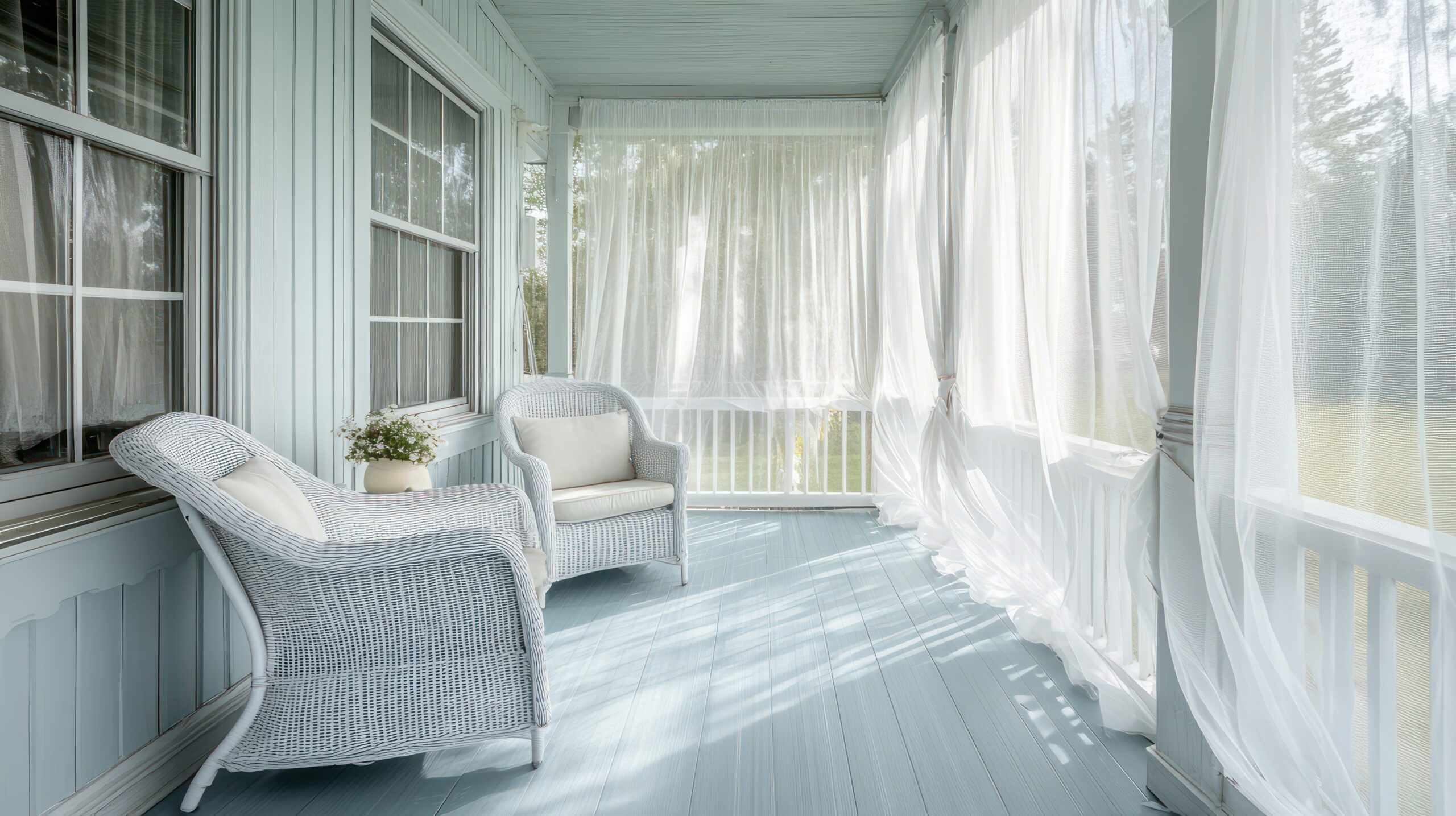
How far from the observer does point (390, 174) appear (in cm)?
318

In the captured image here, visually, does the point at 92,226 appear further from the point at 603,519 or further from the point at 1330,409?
the point at 1330,409

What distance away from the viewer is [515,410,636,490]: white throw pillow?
378cm

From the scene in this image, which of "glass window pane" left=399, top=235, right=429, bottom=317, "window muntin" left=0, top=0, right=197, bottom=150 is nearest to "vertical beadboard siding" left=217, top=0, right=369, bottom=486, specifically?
"window muntin" left=0, top=0, right=197, bottom=150

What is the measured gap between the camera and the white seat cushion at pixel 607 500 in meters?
3.52

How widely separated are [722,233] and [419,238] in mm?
2153

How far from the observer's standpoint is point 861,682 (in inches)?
103

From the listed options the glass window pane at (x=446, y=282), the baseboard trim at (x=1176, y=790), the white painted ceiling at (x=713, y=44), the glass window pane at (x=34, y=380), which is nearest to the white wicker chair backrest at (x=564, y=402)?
the glass window pane at (x=446, y=282)

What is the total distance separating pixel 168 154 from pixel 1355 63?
2.45 metres

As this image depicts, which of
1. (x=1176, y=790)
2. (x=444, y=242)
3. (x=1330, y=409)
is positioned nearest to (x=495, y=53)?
(x=444, y=242)

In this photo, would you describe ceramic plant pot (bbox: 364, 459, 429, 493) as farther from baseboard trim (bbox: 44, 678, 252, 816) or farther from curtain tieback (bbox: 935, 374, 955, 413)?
curtain tieback (bbox: 935, 374, 955, 413)

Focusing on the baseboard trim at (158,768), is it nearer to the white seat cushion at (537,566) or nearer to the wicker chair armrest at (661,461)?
the white seat cushion at (537,566)

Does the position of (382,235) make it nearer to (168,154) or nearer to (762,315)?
(168,154)

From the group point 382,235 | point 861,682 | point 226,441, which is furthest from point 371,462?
point 861,682

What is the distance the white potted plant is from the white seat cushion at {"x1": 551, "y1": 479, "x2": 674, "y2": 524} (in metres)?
0.76
